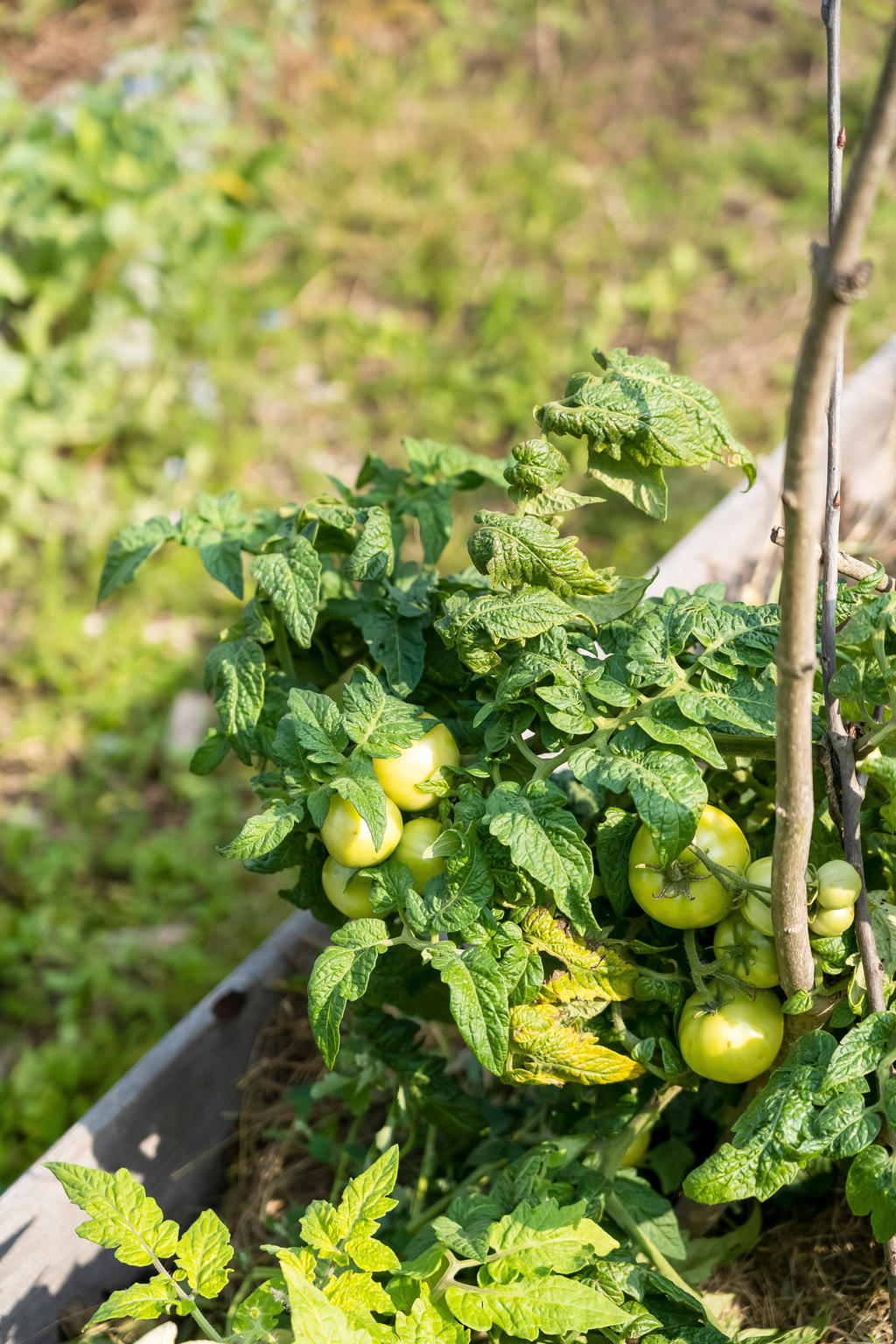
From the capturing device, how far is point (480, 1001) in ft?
3.09

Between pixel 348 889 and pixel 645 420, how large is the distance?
58 centimetres

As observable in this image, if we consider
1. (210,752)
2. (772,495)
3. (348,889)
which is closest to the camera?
(348,889)

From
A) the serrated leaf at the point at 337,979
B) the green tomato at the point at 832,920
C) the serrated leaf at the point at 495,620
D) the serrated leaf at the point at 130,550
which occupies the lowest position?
the green tomato at the point at 832,920

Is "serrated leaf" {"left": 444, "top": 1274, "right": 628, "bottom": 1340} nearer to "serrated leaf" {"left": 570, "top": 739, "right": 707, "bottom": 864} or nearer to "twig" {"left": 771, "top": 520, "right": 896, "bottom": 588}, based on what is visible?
"serrated leaf" {"left": 570, "top": 739, "right": 707, "bottom": 864}

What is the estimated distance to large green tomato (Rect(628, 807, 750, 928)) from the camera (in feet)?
3.26

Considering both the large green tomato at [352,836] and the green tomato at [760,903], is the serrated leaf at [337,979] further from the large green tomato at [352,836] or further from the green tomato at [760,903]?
the green tomato at [760,903]

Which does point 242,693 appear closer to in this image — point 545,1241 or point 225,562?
point 225,562

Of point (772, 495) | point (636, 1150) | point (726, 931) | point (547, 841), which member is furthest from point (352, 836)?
point (772, 495)

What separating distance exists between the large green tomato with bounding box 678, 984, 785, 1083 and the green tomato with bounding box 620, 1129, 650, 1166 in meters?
0.29

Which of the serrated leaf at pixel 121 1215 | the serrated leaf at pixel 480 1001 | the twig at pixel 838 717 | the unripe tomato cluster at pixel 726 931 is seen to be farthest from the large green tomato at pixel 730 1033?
the serrated leaf at pixel 121 1215

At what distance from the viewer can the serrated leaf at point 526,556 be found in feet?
3.41

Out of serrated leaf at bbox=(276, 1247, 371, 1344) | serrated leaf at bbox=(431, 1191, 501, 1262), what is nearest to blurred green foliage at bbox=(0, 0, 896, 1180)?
serrated leaf at bbox=(431, 1191, 501, 1262)

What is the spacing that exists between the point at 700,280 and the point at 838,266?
3025mm

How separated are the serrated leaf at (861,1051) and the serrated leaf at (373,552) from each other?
0.65 meters
